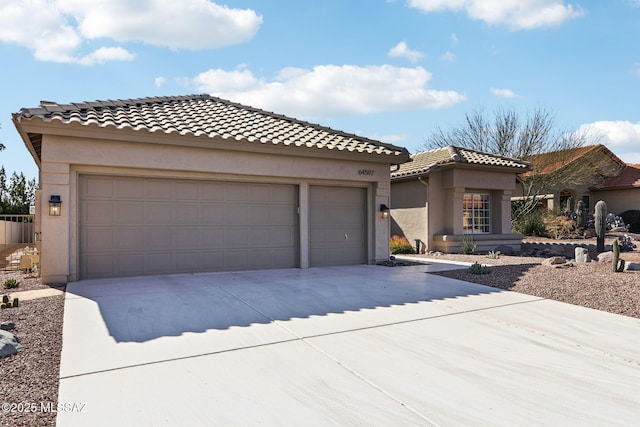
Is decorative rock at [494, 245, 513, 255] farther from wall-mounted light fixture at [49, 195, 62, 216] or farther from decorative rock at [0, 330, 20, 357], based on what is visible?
decorative rock at [0, 330, 20, 357]

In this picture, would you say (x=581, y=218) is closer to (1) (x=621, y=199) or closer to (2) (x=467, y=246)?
(1) (x=621, y=199)

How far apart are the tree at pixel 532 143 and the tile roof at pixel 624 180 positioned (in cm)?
268

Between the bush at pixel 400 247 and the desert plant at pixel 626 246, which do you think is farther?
the bush at pixel 400 247

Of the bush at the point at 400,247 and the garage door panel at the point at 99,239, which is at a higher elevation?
the garage door panel at the point at 99,239

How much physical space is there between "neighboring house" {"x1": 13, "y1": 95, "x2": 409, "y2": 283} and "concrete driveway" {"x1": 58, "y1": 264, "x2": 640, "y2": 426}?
6.27 ft

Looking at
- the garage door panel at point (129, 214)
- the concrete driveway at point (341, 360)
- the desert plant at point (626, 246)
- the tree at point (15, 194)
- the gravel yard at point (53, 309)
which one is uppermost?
the tree at point (15, 194)

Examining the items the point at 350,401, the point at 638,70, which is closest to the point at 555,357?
the point at 350,401

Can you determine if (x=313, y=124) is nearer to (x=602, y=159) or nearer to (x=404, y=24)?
(x=404, y=24)

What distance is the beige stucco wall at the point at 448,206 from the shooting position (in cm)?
1511

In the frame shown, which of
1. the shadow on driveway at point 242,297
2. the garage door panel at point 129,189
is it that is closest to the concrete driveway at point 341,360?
the shadow on driveway at point 242,297

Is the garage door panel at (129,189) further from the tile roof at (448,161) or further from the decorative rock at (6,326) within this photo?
the tile roof at (448,161)

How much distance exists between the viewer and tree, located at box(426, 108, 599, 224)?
22.8 metres

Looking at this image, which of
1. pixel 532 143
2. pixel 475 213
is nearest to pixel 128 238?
pixel 475 213

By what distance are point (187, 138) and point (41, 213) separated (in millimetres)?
3229
